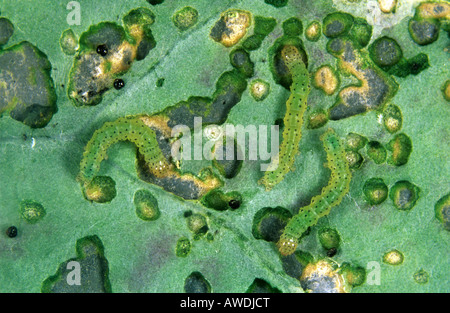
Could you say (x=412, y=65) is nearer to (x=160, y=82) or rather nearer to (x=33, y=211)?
(x=160, y=82)

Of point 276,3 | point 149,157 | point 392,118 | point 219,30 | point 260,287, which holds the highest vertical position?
point 276,3

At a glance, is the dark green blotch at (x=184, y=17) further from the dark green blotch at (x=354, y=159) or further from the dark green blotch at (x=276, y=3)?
the dark green blotch at (x=354, y=159)

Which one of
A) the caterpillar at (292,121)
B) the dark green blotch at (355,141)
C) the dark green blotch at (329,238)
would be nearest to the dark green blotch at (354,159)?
the dark green blotch at (355,141)

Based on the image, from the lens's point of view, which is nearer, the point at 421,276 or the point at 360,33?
the point at 421,276

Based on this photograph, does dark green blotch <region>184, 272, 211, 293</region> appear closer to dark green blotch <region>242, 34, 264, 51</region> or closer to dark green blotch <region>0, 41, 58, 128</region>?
dark green blotch <region>0, 41, 58, 128</region>

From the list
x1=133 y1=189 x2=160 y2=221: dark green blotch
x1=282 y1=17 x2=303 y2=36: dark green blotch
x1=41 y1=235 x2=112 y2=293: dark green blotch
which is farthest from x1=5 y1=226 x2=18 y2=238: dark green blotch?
x1=282 y1=17 x2=303 y2=36: dark green blotch

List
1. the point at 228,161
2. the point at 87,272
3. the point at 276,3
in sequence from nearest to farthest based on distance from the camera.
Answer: the point at 87,272 < the point at 276,3 < the point at 228,161

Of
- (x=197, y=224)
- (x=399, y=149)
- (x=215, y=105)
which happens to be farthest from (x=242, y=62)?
(x=399, y=149)
